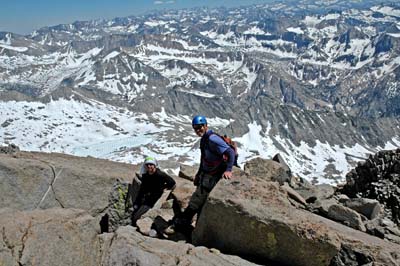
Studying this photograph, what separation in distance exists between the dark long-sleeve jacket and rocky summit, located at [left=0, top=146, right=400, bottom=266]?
72cm

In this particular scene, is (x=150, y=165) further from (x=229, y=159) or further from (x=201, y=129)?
(x=229, y=159)

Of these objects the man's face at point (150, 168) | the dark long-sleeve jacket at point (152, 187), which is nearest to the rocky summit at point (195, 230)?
the dark long-sleeve jacket at point (152, 187)

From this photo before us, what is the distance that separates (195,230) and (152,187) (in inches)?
168

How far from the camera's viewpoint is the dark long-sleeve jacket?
16.8m

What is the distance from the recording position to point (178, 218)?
14.5 metres

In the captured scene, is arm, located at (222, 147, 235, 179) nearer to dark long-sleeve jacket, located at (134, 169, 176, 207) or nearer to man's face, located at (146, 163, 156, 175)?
man's face, located at (146, 163, 156, 175)

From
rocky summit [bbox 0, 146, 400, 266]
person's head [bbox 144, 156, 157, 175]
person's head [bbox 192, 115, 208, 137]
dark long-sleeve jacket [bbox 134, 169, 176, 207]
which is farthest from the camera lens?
dark long-sleeve jacket [bbox 134, 169, 176, 207]

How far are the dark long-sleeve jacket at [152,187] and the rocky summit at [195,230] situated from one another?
0.72 metres

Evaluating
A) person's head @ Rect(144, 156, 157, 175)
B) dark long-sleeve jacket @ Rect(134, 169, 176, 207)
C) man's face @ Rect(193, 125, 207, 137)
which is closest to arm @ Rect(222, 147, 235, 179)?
man's face @ Rect(193, 125, 207, 137)

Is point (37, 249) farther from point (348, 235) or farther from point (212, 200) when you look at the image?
point (348, 235)

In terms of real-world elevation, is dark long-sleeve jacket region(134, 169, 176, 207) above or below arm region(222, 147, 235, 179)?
below

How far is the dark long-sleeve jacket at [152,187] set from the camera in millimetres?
16781

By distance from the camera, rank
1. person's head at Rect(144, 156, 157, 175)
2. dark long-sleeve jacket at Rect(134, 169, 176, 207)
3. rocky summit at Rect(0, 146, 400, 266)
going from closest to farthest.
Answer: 1. rocky summit at Rect(0, 146, 400, 266)
2. person's head at Rect(144, 156, 157, 175)
3. dark long-sleeve jacket at Rect(134, 169, 176, 207)

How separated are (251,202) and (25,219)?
237 inches
